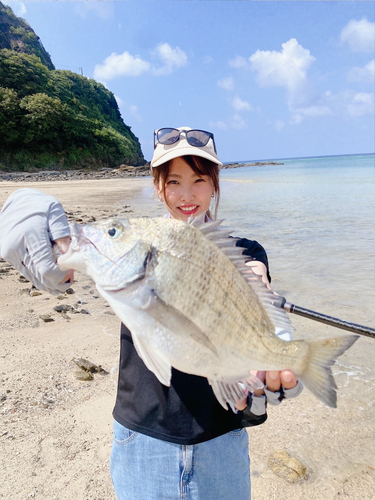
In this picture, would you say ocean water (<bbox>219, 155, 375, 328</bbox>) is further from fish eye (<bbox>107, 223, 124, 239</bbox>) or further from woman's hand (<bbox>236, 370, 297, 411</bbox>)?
fish eye (<bbox>107, 223, 124, 239</bbox>)

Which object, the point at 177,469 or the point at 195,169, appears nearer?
the point at 177,469

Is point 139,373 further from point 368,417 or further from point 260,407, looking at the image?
point 368,417

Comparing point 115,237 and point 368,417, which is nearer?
point 115,237

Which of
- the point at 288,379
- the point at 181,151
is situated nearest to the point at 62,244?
the point at 181,151

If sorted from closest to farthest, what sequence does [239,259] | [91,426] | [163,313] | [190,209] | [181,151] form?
→ [163,313]
[239,259]
[181,151]
[190,209]
[91,426]

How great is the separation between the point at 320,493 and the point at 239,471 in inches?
46.8

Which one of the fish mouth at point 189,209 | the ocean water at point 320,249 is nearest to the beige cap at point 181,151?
the fish mouth at point 189,209

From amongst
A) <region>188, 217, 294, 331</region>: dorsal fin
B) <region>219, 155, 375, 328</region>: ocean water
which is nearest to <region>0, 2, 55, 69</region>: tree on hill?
<region>219, 155, 375, 328</region>: ocean water

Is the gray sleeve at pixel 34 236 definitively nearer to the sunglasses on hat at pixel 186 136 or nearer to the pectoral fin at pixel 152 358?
the pectoral fin at pixel 152 358

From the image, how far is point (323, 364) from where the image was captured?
1485mm

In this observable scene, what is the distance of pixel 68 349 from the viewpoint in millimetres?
3986

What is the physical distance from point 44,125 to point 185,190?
168 ft

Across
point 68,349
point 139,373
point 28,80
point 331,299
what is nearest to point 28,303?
point 68,349

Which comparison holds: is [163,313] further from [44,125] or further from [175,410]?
[44,125]
